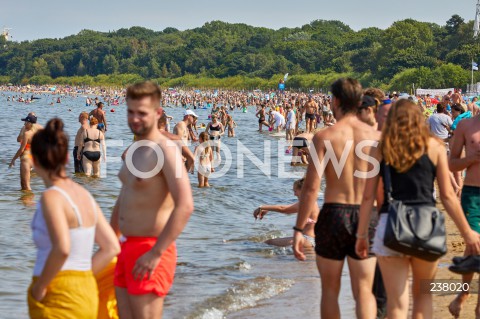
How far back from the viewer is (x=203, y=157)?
17156 millimetres

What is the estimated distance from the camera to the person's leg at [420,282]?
173 inches

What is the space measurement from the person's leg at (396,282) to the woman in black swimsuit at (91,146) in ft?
42.8

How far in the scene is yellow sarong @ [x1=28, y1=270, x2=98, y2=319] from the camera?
366cm

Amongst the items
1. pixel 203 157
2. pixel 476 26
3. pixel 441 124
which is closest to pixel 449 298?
pixel 441 124

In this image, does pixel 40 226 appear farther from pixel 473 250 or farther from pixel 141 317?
pixel 473 250

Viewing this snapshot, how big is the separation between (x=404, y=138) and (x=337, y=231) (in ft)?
2.55

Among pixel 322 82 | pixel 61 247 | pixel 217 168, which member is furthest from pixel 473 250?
pixel 322 82

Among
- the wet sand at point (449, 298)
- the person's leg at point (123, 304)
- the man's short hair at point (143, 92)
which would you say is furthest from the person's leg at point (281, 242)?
the man's short hair at point (143, 92)

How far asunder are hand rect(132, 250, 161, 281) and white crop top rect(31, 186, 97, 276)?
0.38 m

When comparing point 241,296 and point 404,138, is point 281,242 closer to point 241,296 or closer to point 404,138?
point 241,296

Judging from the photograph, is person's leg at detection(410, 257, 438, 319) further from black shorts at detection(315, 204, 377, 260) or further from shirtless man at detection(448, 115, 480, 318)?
shirtless man at detection(448, 115, 480, 318)

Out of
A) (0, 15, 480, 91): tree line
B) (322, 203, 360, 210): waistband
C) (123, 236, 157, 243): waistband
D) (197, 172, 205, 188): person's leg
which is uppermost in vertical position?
(0, 15, 480, 91): tree line

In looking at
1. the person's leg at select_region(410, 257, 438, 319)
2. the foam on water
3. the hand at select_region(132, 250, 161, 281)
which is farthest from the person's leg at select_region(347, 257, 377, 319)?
the foam on water

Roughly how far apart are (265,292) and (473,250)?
3.83 m
